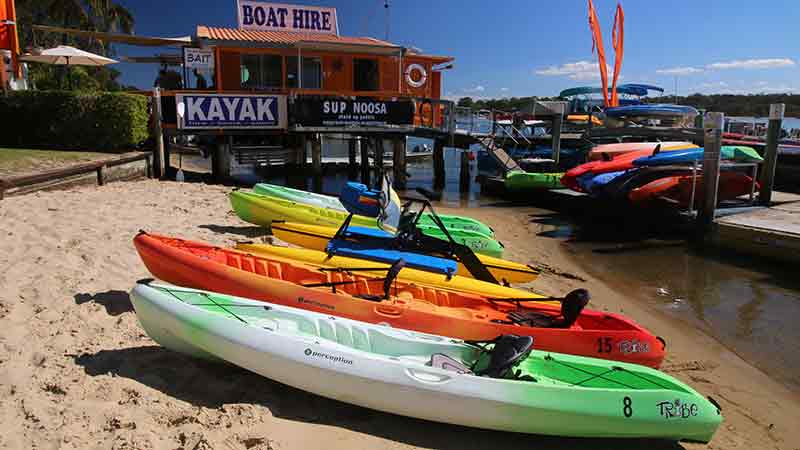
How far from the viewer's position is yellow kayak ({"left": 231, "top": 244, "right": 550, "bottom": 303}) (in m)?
6.30

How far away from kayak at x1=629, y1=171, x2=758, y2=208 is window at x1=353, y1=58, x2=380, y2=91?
9.74 meters

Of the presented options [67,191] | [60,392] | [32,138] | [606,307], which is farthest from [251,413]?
[32,138]

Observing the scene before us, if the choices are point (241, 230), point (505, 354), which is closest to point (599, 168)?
point (241, 230)

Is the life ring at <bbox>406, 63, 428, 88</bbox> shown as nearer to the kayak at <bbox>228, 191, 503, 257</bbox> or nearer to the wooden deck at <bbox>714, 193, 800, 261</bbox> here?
the kayak at <bbox>228, 191, 503, 257</bbox>

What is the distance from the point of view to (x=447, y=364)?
175 inches

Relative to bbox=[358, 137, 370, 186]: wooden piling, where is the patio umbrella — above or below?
above

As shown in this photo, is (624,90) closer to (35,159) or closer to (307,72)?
(307,72)

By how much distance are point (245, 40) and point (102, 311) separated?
1412 centimetres

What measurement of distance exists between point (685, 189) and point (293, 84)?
480 inches

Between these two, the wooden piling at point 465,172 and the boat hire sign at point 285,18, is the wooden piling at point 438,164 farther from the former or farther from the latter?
the boat hire sign at point 285,18

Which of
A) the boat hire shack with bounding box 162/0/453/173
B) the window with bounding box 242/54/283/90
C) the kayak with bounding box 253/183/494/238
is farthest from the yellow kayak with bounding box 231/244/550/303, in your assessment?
the window with bounding box 242/54/283/90

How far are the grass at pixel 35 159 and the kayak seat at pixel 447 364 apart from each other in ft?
29.8

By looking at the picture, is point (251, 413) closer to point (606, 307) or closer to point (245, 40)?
point (606, 307)

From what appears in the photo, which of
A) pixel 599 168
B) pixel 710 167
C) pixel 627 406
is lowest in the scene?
pixel 627 406
